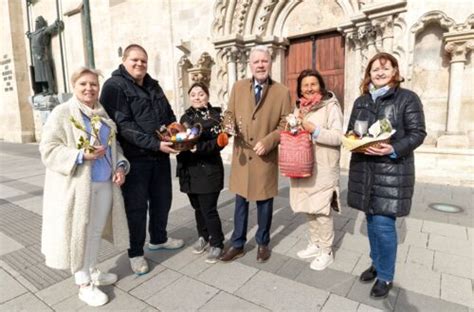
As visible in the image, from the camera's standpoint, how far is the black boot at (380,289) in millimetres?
2453

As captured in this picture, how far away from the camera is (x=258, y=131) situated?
2.92 m

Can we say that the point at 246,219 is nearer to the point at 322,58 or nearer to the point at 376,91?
the point at 376,91

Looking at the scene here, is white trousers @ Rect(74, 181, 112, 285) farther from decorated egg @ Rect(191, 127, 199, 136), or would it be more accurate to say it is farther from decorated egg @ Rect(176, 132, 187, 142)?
decorated egg @ Rect(191, 127, 199, 136)

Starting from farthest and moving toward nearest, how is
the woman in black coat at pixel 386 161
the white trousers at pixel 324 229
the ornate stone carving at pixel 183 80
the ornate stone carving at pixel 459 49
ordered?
the ornate stone carving at pixel 183 80, the ornate stone carving at pixel 459 49, the white trousers at pixel 324 229, the woman in black coat at pixel 386 161

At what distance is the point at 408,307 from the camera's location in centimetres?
236

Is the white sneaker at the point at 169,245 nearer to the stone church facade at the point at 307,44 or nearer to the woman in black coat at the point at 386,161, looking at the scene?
A: the woman in black coat at the point at 386,161

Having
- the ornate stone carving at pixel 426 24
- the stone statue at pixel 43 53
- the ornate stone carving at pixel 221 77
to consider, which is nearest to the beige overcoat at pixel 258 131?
the ornate stone carving at pixel 426 24

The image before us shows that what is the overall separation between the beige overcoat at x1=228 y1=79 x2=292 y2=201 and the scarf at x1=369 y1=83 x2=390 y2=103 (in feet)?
2.54

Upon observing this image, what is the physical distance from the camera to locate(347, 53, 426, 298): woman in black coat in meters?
2.25

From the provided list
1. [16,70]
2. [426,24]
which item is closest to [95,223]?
[426,24]

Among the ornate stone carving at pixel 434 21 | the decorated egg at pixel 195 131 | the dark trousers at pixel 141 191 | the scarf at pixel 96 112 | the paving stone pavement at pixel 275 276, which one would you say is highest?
the ornate stone carving at pixel 434 21

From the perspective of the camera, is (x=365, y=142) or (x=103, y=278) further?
(x=103, y=278)

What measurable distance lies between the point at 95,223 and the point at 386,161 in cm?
237

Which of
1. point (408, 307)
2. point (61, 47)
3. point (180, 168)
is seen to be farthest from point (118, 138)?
point (61, 47)
